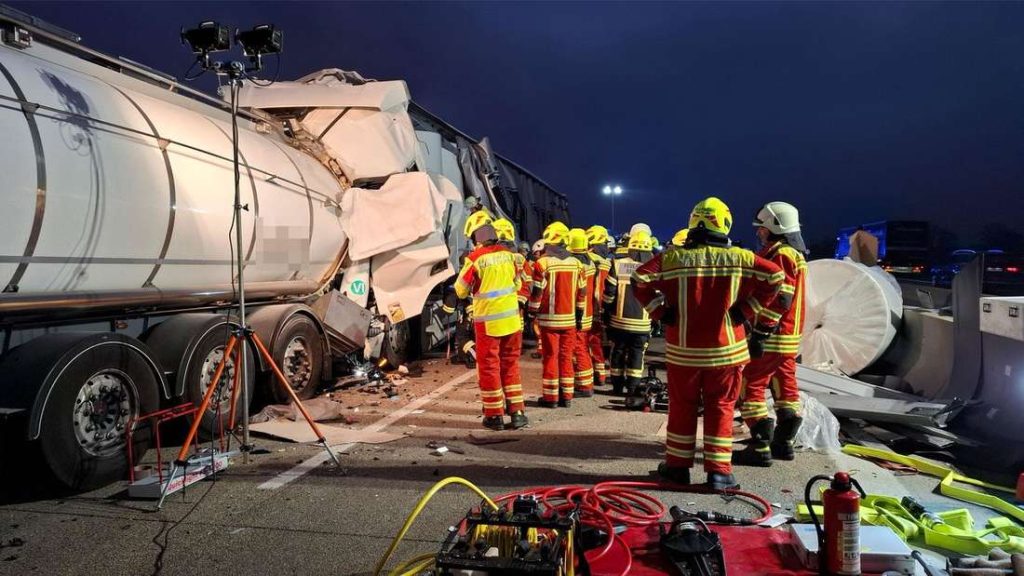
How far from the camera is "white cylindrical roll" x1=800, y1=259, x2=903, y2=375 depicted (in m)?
7.48

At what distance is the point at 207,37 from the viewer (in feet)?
14.0

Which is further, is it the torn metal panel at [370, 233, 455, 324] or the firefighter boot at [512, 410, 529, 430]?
the torn metal panel at [370, 233, 455, 324]

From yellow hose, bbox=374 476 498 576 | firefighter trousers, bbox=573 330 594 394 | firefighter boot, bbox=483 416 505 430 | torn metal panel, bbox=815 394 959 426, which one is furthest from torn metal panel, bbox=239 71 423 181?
yellow hose, bbox=374 476 498 576

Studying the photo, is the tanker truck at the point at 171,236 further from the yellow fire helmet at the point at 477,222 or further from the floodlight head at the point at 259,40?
the yellow fire helmet at the point at 477,222

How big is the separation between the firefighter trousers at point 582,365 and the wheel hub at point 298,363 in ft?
9.71

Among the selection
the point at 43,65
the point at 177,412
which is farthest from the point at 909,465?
the point at 43,65

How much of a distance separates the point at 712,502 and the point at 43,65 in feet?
17.9

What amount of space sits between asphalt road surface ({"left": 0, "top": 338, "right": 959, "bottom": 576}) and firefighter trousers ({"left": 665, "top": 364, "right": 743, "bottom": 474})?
28 centimetres

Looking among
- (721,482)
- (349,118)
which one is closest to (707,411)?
(721,482)

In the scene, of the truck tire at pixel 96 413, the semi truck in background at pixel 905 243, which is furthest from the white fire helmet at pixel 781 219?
the semi truck in background at pixel 905 243

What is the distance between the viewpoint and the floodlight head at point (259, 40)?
14.5 feet

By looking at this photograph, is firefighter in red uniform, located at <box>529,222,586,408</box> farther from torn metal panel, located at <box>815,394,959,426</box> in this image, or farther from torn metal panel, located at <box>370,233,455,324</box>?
torn metal panel, located at <box>815,394,959,426</box>

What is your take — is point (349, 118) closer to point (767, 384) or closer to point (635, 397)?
point (635, 397)

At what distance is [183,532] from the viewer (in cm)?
356
